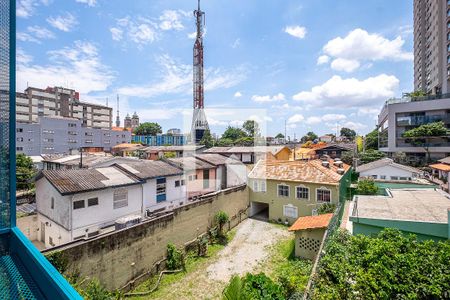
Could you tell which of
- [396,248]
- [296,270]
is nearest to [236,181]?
[296,270]

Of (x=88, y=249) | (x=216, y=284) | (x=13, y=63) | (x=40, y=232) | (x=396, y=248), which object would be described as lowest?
(x=216, y=284)

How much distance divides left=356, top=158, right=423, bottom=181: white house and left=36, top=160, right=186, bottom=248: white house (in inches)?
871

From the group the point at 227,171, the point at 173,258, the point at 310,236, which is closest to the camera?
the point at 173,258

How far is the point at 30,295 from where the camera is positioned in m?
1.97

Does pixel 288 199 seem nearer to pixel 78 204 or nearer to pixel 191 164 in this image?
pixel 191 164

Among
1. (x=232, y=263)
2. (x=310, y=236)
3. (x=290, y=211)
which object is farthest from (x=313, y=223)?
(x=290, y=211)

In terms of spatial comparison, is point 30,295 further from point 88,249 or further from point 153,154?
point 153,154

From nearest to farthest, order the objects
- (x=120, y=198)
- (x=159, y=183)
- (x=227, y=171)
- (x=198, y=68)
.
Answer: (x=120, y=198)
(x=159, y=183)
(x=227, y=171)
(x=198, y=68)

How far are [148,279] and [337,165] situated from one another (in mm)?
17682

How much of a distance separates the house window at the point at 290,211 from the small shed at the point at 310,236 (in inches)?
174

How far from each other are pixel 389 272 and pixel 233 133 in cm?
6123

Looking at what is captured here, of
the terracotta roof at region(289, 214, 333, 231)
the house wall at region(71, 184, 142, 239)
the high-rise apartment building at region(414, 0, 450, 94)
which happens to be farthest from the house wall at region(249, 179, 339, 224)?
the high-rise apartment building at region(414, 0, 450, 94)

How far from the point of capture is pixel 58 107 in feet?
180

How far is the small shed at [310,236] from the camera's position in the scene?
11.2 meters
